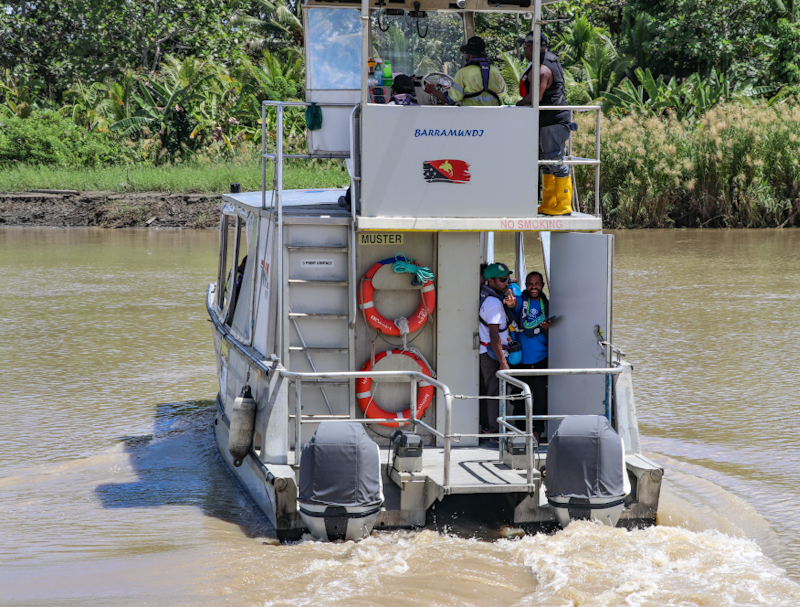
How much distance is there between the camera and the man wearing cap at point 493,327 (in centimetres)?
668

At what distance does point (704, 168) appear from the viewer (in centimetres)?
2434

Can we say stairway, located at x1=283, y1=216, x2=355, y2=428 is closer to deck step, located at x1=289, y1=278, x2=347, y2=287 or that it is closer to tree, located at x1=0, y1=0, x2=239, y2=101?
deck step, located at x1=289, y1=278, x2=347, y2=287

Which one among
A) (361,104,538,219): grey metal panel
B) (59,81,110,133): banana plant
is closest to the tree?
(59,81,110,133): banana plant

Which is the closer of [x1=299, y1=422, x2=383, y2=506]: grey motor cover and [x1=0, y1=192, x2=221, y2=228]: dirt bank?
[x1=299, y1=422, x2=383, y2=506]: grey motor cover

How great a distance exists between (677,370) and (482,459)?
521cm

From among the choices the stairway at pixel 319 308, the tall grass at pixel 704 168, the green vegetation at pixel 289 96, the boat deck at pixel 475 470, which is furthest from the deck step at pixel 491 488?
the tall grass at pixel 704 168

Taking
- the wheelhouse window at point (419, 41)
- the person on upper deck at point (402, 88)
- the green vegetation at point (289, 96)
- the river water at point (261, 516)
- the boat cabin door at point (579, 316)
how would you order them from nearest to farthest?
the river water at point (261, 516), the boat cabin door at point (579, 316), the person on upper deck at point (402, 88), the wheelhouse window at point (419, 41), the green vegetation at point (289, 96)

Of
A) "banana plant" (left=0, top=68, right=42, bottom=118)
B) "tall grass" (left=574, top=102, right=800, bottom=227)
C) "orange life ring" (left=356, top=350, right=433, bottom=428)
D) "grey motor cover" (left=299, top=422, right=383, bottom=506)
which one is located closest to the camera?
"grey motor cover" (left=299, top=422, right=383, bottom=506)

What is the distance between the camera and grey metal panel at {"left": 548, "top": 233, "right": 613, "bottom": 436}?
6523 mm

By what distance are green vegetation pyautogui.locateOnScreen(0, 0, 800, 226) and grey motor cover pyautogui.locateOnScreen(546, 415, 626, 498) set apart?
18745 mm

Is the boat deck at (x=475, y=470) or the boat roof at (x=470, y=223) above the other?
the boat roof at (x=470, y=223)

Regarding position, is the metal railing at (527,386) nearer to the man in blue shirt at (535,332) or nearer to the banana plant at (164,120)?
the man in blue shirt at (535,332)

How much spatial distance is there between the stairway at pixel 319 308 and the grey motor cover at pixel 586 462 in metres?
1.61

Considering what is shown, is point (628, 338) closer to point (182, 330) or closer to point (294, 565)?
point (182, 330)
